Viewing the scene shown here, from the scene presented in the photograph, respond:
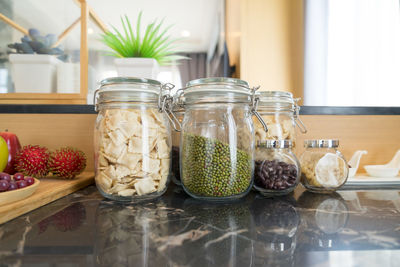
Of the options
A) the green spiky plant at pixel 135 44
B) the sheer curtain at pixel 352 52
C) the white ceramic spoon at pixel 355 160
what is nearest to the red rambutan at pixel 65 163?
the green spiky plant at pixel 135 44

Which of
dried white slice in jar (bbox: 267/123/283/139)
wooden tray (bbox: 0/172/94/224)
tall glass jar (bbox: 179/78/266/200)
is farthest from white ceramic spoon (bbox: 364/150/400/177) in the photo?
wooden tray (bbox: 0/172/94/224)

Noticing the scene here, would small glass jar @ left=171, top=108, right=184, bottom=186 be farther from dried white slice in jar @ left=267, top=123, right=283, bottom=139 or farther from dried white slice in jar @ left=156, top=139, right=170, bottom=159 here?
dried white slice in jar @ left=267, top=123, right=283, bottom=139

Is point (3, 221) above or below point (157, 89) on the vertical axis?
below

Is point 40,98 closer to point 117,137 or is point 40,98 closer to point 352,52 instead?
point 117,137

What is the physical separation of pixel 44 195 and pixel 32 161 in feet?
0.59

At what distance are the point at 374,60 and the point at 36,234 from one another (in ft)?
5.61

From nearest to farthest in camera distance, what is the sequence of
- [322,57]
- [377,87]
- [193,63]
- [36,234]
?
[36,234], [377,87], [322,57], [193,63]

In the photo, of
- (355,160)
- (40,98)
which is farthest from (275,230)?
(40,98)

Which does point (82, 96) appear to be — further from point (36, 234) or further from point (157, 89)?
point (36, 234)

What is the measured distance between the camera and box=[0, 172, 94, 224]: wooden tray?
39cm

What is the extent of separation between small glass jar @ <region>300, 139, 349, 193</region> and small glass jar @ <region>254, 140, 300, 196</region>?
6cm

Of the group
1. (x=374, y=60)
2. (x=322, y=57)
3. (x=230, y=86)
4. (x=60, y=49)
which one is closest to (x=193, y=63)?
(x=322, y=57)

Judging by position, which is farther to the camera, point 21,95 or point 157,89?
point 21,95

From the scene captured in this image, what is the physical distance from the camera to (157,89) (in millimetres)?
524
